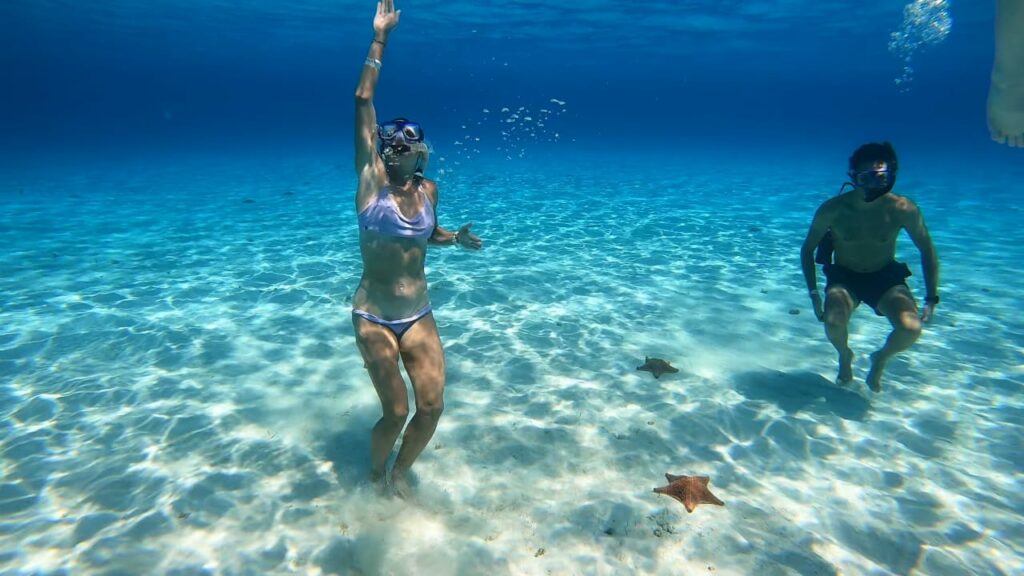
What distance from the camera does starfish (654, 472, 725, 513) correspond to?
13.5 ft

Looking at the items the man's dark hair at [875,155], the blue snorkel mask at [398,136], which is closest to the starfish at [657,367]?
the man's dark hair at [875,155]

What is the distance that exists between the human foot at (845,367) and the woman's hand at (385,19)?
5.88m

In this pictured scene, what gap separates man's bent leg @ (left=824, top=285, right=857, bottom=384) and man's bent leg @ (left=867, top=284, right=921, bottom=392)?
11.5 inches

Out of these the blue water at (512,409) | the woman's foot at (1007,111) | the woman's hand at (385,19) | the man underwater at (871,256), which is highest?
the woman's hand at (385,19)

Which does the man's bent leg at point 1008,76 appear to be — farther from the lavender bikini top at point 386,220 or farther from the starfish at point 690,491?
the lavender bikini top at point 386,220

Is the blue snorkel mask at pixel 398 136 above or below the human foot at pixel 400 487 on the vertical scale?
above

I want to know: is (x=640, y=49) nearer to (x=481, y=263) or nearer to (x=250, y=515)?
(x=481, y=263)

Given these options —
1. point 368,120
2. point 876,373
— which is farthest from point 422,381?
point 876,373

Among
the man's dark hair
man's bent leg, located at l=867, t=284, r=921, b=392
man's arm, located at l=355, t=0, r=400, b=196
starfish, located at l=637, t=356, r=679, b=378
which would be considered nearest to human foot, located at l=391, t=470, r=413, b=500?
man's arm, located at l=355, t=0, r=400, b=196

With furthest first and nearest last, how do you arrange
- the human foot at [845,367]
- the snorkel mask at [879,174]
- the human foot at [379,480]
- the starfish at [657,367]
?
the starfish at [657,367]
the human foot at [845,367]
the snorkel mask at [879,174]
the human foot at [379,480]

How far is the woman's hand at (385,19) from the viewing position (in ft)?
13.4

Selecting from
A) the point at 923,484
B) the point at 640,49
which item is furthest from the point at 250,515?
the point at 640,49

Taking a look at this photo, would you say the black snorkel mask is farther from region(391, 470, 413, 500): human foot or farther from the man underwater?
region(391, 470, 413, 500): human foot

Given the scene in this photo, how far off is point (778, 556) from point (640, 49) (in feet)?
190
